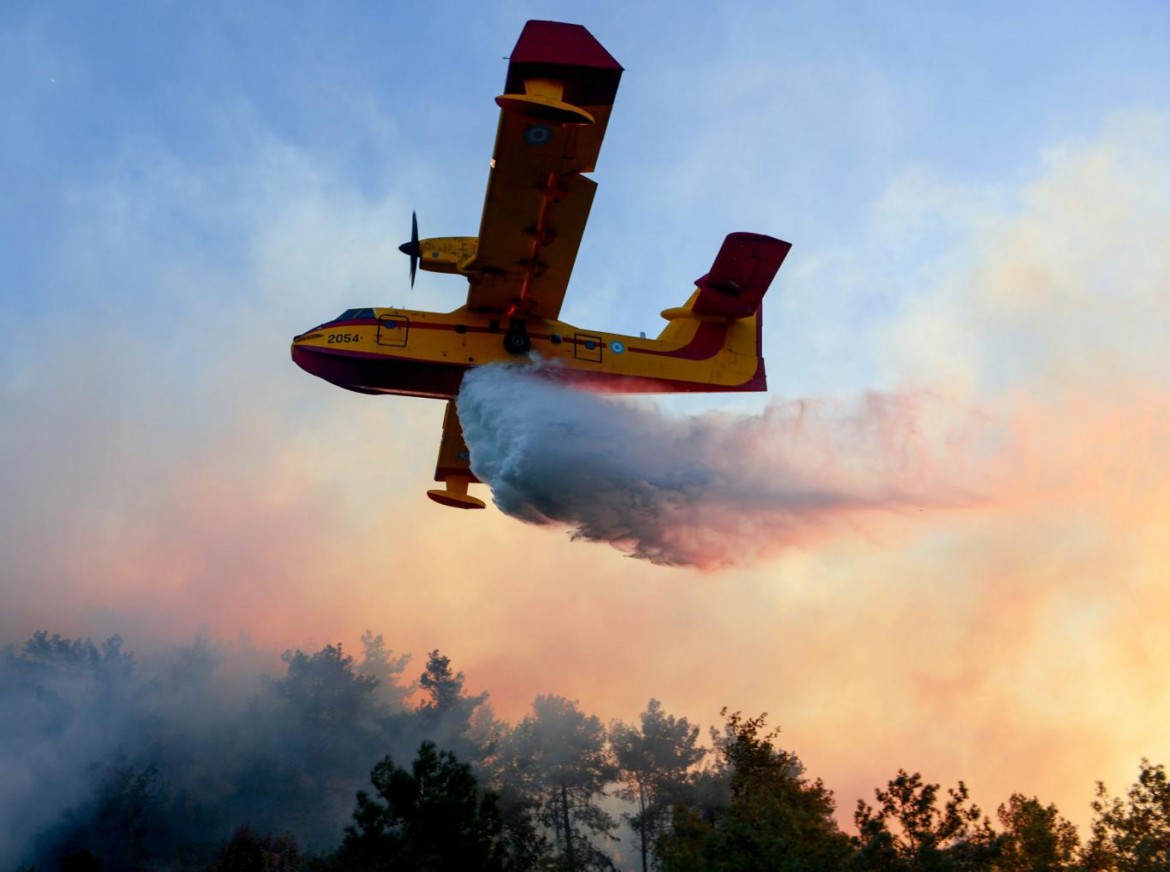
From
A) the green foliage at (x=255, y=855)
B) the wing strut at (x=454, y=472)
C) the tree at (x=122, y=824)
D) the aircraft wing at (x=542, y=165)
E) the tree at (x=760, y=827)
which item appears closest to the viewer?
the aircraft wing at (x=542, y=165)

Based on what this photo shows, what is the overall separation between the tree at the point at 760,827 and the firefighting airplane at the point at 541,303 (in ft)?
28.2

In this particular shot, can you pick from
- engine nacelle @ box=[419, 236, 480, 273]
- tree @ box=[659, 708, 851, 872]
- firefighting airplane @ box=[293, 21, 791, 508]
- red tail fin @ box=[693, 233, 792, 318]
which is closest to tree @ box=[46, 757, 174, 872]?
tree @ box=[659, 708, 851, 872]

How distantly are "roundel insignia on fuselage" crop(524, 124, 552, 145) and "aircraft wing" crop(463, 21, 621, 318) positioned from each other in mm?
15

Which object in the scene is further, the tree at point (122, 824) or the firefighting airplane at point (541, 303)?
the tree at point (122, 824)

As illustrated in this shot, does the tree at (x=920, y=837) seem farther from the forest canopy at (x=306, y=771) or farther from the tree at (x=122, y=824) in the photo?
the tree at (x=122, y=824)

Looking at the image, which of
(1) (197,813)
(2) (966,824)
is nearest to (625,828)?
(1) (197,813)

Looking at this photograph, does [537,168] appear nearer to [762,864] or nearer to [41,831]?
[762,864]

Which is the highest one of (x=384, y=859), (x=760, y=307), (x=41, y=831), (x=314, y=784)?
(x=760, y=307)

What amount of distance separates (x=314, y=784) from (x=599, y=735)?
11.1 metres

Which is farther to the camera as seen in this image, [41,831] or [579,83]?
[41,831]

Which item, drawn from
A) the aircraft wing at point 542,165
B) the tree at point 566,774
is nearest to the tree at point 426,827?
the aircraft wing at point 542,165

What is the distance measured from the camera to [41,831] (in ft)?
121

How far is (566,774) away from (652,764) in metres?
3.79

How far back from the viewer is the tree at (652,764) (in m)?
40.5
